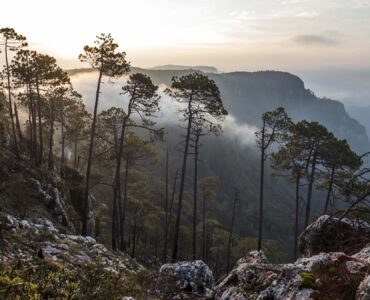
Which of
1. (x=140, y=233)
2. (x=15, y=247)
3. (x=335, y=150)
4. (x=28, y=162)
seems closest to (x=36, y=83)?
(x=28, y=162)

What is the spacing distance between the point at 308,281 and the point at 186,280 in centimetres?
868

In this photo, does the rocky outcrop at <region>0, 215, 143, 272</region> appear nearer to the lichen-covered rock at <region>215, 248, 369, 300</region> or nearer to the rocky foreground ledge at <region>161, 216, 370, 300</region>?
the rocky foreground ledge at <region>161, 216, 370, 300</region>

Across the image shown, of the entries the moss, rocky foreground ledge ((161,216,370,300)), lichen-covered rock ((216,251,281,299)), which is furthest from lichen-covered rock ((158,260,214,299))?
the moss

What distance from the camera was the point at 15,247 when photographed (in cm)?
1327

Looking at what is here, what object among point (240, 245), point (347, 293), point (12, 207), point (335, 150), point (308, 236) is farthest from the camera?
point (240, 245)

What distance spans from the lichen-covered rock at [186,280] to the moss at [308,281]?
23.4 ft

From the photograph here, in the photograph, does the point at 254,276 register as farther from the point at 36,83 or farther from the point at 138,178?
the point at 138,178

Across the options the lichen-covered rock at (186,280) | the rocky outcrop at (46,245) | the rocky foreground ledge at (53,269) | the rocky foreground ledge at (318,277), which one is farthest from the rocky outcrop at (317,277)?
the rocky outcrop at (46,245)

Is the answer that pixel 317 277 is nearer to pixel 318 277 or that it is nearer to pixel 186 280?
pixel 318 277

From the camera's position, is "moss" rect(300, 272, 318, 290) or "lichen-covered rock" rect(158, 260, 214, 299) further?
"lichen-covered rock" rect(158, 260, 214, 299)

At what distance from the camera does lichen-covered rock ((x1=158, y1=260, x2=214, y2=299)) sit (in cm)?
1442

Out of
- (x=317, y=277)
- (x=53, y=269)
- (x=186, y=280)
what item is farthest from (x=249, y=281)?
(x=186, y=280)

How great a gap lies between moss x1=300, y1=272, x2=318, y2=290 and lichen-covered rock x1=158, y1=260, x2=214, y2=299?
714 centimetres

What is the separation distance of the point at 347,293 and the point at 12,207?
691 inches
